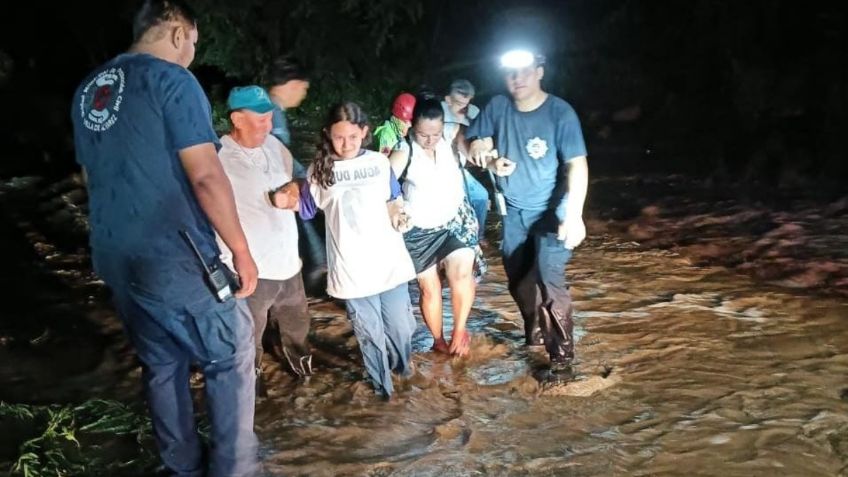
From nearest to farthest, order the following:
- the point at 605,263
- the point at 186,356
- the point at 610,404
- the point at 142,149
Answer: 1. the point at 142,149
2. the point at 186,356
3. the point at 610,404
4. the point at 605,263

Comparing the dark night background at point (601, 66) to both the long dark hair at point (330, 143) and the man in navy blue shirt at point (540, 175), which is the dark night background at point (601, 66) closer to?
the man in navy blue shirt at point (540, 175)

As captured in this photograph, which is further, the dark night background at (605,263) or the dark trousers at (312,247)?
the dark trousers at (312,247)

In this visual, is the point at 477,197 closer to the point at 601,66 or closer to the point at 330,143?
the point at 330,143

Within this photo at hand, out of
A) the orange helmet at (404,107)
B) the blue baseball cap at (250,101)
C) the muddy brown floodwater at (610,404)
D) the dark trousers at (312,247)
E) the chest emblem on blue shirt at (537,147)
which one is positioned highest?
the blue baseball cap at (250,101)

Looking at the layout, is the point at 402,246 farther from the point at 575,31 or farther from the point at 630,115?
the point at 575,31

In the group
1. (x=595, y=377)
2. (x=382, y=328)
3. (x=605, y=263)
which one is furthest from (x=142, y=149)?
(x=605, y=263)

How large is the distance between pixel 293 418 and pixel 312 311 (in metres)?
1.86

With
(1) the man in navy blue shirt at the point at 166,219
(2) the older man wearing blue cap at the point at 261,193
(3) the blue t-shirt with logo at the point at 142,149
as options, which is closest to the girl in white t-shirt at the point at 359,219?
(2) the older man wearing blue cap at the point at 261,193

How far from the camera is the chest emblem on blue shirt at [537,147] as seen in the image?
482 cm

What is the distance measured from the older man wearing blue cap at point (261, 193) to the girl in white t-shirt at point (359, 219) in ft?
0.55

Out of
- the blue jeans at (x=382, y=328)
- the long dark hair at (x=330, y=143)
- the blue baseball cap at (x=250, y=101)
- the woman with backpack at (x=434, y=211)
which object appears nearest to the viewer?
the blue baseball cap at (x=250, y=101)

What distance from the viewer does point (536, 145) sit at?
15.9 feet

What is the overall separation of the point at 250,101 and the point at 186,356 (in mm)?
1320

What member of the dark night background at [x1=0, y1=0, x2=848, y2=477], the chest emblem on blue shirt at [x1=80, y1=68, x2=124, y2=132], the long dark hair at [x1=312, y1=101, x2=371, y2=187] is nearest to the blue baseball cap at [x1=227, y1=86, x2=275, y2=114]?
the long dark hair at [x1=312, y1=101, x2=371, y2=187]
